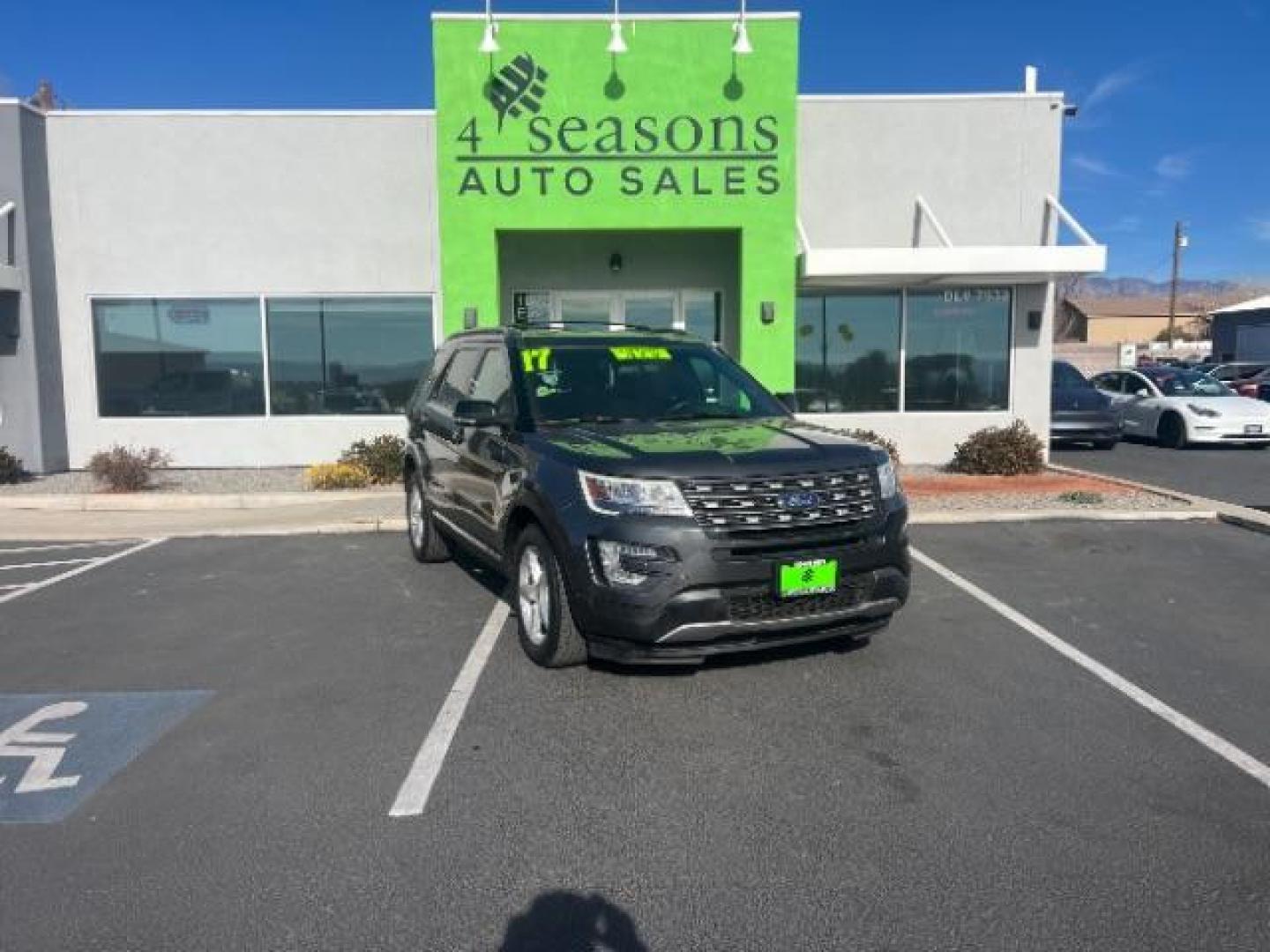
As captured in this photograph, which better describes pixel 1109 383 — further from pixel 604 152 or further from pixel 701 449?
pixel 701 449

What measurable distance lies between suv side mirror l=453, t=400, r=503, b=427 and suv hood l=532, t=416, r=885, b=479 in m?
0.39

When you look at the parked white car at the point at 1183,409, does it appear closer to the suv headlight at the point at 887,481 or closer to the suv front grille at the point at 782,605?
the suv headlight at the point at 887,481

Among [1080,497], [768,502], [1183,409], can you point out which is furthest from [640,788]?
[1183,409]

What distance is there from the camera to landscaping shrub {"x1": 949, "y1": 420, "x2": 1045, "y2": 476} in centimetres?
1234

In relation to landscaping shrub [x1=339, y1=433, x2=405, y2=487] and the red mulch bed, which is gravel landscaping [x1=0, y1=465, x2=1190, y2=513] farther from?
landscaping shrub [x1=339, y1=433, x2=405, y2=487]

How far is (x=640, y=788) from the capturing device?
3820 millimetres

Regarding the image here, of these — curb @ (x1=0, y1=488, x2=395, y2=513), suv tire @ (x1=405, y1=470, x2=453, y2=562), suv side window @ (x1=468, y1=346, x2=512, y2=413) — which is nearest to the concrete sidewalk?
curb @ (x1=0, y1=488, x2=395, y2=513)

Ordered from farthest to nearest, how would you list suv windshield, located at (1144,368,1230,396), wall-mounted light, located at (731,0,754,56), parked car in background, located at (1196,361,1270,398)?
parked car in background, located at (1196,361,1270,398)
suv windshield, located at (1144,368,1230,396)
wall-mounted light, located at (731,0,754,56)

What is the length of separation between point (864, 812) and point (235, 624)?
4481mm

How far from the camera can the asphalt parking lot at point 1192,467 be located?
11.9 m

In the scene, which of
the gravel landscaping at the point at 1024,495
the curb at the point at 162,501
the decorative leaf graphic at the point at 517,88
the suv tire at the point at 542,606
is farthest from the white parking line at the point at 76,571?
the gravel landscaping at the point at 1024,495

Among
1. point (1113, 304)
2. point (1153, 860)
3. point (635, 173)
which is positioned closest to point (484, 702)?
point (1153, 860)

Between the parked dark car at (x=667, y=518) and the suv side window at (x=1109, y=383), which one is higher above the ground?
the suv side window at (x=1109, y=383)

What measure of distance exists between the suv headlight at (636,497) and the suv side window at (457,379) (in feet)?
7.54
